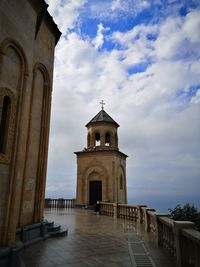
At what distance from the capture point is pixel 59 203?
28.5m

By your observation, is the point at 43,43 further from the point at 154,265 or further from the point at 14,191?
the point at 154,265

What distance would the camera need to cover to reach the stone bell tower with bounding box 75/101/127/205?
26.9 m

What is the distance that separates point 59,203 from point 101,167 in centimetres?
705

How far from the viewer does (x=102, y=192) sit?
26.8 metres

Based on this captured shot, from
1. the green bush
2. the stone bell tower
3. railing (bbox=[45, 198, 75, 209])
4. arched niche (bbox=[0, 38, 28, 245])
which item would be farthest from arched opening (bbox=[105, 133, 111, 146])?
arched niche (bbox=[0, 38, 28, 245])

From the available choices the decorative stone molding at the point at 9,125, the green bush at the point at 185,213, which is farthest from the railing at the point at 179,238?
the decorative stone molding at the point at 9,125

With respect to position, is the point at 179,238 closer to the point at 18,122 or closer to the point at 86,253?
the point at 86,253

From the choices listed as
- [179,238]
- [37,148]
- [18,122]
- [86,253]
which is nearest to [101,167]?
[37,148]

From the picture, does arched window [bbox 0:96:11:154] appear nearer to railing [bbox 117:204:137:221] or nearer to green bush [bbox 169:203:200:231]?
green bush [bbox 169:203:200:231]

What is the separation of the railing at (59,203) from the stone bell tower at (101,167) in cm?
137

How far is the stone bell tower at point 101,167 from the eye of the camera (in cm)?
2689

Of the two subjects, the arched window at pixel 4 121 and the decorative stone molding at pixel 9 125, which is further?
the arched window at pixel 4 121

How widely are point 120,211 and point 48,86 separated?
12359 mm

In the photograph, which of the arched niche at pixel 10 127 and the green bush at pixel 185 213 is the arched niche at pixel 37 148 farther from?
the green bush at pixel 185 213
